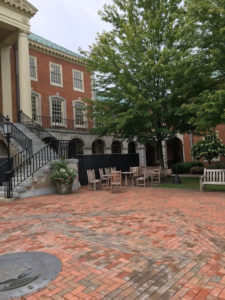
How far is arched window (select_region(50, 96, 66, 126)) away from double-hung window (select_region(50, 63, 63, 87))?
5.02 ft

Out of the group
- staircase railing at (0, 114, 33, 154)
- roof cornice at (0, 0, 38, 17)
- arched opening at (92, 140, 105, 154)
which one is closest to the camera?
staircase railing at (0, 114, 33, 154)

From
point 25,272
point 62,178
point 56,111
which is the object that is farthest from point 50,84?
point 25,272

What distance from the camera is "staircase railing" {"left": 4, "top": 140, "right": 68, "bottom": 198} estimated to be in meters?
9.24

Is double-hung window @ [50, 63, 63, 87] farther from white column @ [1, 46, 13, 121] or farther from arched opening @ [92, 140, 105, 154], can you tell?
arched opening @ [92, 140, 105, 154]

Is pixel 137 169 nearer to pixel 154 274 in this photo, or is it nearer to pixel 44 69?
pixel 154 274

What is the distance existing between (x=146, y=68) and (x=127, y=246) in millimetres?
10329

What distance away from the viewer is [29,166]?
38.0 ft

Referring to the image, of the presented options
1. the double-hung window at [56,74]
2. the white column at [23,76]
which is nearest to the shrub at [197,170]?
Answer: the double-hung window at [56,74]

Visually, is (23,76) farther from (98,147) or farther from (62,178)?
(98,147)

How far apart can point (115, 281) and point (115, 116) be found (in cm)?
1190

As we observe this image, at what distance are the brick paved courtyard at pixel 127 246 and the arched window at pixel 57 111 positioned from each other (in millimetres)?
14521

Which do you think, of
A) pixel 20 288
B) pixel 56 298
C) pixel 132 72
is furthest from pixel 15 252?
pixel 132 72

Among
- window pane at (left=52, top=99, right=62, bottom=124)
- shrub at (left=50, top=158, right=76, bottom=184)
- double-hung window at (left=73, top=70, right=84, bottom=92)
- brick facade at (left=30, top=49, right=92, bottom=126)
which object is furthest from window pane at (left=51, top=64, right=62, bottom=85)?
shrub at (left=50, top=158, right=76, bottom=184)

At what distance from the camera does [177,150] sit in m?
30.3
